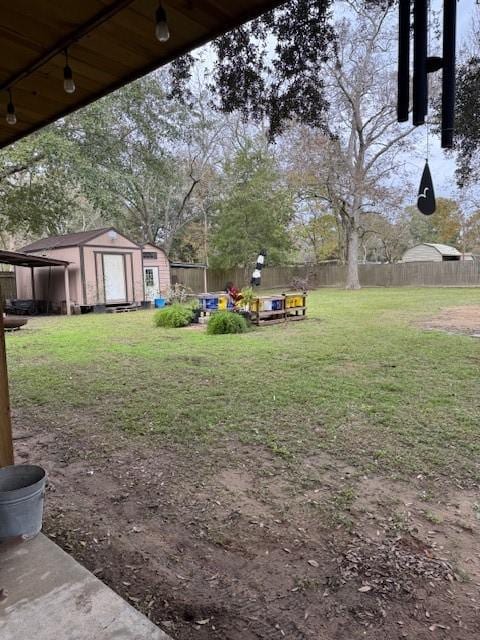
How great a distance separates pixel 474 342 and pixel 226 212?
15924 millimetres

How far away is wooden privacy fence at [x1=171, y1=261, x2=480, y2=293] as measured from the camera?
19.9 meters

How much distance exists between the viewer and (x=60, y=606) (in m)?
1.34

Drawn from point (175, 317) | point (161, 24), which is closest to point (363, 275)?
point (175, 317)

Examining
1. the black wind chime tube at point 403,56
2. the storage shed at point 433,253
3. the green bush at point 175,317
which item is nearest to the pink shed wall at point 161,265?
the green bush at point 175,317

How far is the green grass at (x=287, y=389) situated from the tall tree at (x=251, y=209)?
43.0 feet

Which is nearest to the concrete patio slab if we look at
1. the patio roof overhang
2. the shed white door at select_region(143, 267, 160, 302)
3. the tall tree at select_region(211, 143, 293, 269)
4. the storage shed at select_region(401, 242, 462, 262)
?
the patio roof overhang

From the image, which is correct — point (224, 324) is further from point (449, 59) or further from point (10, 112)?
point (449, 59)

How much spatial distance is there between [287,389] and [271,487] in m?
1.91

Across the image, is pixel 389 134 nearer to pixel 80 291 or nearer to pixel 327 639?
pixel 80 291

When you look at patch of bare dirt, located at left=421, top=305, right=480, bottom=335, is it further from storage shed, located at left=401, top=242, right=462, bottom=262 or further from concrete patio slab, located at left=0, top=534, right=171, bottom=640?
storage shed, located at left=401, top=242, right=462, bottom=262

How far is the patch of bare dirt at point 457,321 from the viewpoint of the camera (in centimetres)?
775

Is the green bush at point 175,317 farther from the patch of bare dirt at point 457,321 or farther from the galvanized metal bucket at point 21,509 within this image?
the galvanized metal bucket at point 21,509

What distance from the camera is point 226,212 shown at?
20609 mm

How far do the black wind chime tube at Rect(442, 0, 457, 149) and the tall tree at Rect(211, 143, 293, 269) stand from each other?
18497 millimetres
